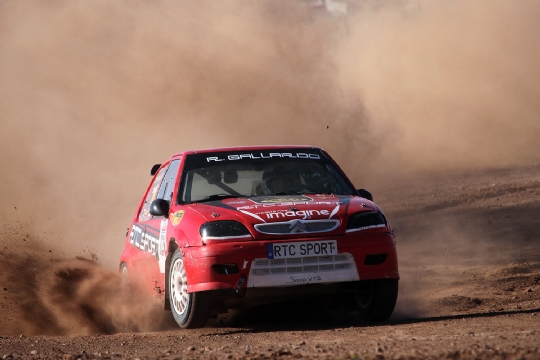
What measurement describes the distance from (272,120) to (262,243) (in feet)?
57.4

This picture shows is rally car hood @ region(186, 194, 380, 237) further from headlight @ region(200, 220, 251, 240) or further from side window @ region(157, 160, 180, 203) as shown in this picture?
side window @ region(157, 160, 180, 203)

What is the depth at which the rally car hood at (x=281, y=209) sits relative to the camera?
21.2 ft

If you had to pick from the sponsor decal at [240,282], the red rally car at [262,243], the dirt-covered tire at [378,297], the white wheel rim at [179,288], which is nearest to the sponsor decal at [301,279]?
the red rally car at [262,243]

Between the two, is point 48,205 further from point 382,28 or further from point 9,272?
point 382,28

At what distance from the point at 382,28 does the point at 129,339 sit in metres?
24.5

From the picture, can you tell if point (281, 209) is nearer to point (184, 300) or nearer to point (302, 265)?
point (302, 265)

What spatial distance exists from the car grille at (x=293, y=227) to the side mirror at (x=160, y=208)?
1.07 metres

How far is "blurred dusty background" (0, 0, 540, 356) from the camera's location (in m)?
9.93

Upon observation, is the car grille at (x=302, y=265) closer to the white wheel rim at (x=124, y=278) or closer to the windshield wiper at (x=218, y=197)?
the windshield wiper at (x=218, y=197)

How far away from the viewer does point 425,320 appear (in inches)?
267

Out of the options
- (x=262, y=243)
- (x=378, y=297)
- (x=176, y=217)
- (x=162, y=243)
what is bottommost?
(x=378, y=297)

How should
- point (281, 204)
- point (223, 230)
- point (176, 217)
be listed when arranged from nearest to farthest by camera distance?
1. point (223, 230)
2. point (281, 204)
3. point (176, 217)

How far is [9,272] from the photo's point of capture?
9.59 metres

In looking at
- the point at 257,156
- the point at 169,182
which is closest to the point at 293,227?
the point at 257,156
